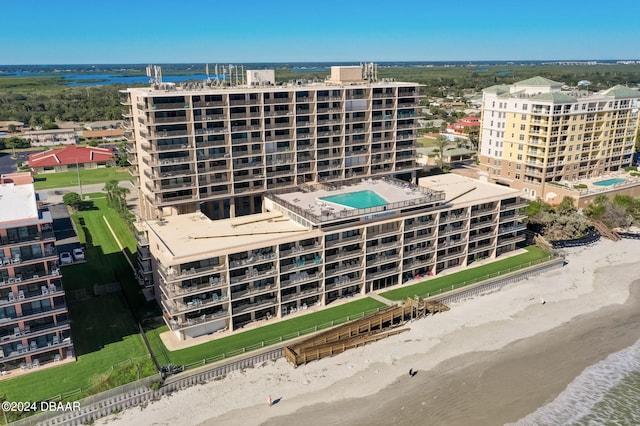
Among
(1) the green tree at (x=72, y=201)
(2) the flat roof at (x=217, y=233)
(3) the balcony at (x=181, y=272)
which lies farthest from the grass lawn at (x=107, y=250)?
(3) the balcony at (x=181, y=272)

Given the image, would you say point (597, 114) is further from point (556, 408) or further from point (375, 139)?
point (556, 408)

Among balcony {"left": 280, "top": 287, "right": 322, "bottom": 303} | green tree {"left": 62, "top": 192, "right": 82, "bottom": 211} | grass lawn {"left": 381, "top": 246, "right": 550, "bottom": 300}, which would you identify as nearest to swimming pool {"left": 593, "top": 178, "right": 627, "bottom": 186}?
grass lawn {"left": 381, "top": 246, "right": 550, "bottom": 300}

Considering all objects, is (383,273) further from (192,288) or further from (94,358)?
(94,358)

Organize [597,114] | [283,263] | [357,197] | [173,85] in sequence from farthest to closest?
1. [597,114]
2. [173,85]
3. [357,197]
4. [283,263]

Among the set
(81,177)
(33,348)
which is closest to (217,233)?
(33,348)

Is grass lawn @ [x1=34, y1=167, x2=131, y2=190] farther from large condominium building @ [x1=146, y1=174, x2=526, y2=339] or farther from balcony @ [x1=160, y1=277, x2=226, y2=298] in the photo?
balcony @ [x1=160, y1=277, x2=226, y2=298]

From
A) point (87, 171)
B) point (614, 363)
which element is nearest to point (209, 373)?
point (614, 363)
